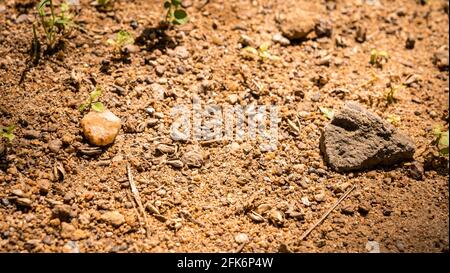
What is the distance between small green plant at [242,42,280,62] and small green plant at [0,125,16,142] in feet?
6.14

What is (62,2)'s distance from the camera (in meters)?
3.47

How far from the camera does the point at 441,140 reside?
9.52 feet

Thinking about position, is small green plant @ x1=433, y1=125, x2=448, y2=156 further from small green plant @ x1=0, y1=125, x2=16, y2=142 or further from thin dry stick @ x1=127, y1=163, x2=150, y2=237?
small green plant @ x1=0, y1=125, x2=16, y2=142

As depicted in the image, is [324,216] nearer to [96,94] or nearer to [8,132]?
[96,94]

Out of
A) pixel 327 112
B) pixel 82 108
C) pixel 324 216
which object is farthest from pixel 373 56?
pixel 82 108

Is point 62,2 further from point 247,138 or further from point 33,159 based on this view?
point 247,138

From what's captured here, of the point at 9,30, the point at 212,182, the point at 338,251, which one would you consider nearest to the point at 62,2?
the point at 9,30

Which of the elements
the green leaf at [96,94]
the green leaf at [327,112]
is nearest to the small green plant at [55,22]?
the green leaf at [96,94]

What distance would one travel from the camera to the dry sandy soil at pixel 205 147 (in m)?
2.55

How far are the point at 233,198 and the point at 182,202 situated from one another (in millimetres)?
349

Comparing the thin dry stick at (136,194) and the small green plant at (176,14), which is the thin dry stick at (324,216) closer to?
the thin dry stick at (136,194)

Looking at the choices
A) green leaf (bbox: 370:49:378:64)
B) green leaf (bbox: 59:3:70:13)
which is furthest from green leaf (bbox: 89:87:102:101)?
green leaf (bbox: 370:49:378:64)

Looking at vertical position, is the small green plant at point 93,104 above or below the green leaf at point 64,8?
below

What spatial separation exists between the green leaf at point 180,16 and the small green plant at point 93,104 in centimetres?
94
